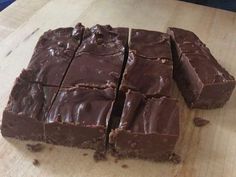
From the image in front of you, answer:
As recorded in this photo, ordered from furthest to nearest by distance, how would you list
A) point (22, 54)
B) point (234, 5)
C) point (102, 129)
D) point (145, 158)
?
point (234, 5) < point (22, 54) < point (145, 158) < point (102, 129)

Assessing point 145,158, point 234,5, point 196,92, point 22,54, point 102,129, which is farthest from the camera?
point 234,5

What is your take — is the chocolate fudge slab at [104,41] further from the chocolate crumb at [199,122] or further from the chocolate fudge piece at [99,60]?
the chocolate crumb at [199,122]

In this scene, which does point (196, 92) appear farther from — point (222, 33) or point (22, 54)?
point (22, 54)

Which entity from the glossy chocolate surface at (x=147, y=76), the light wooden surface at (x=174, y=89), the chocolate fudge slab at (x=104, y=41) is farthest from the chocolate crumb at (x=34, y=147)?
the chocolate fudge slab at (x=104, y=41)

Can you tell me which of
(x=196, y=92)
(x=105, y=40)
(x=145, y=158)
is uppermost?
(x=105, y=40)

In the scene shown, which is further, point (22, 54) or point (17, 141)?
point (22, 54)

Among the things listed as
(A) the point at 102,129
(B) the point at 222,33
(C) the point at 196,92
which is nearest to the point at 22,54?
(A) the point at 102,129

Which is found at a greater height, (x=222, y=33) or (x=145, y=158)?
(x=222, y=33)
